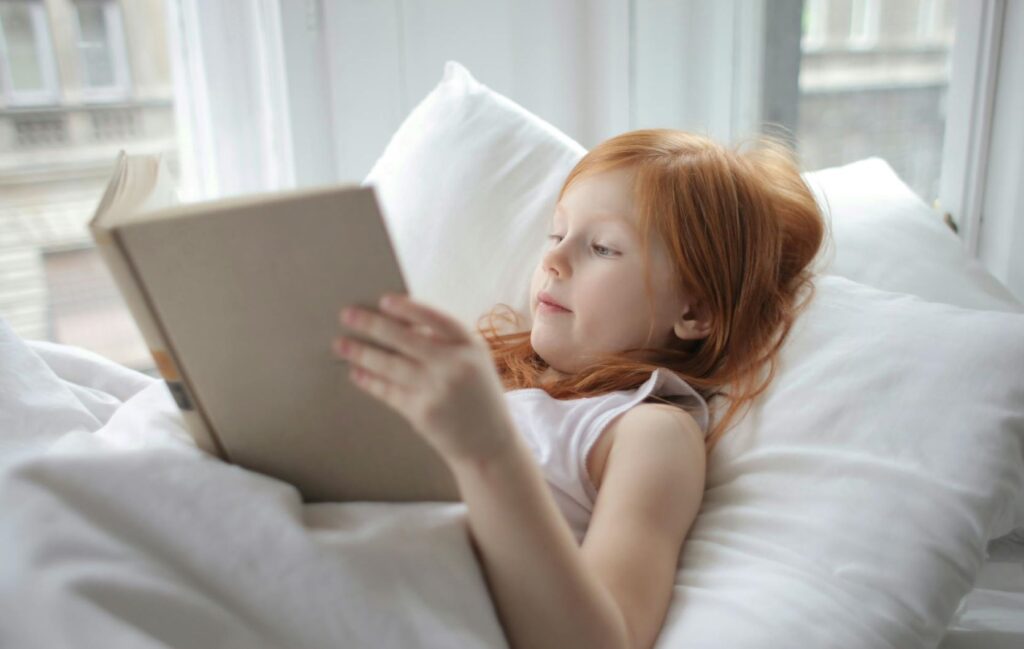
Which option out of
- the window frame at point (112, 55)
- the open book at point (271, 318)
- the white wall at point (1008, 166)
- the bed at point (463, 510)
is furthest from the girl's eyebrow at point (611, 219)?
the window frame at point (112, 55)

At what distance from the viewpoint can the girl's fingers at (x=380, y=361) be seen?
530 mm

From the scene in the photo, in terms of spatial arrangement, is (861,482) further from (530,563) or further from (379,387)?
(379,387)

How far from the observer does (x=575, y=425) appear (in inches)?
32.7

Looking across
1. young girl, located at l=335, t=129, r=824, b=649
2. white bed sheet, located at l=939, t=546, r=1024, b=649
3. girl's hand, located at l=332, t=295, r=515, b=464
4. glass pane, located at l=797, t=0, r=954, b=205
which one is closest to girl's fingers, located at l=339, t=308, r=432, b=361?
girl's hand, located at l=332, t=295, r=515, b=464

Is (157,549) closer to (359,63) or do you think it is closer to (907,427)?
(907,427)

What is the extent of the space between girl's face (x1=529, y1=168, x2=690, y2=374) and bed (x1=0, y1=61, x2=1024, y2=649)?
0.14 meters

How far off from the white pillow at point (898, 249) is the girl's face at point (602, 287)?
0.26 meters

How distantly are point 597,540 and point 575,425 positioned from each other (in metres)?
0.15

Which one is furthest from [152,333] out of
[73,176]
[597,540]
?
[73,176]

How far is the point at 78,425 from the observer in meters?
0.85

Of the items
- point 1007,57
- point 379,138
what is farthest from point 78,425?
point 1007,57

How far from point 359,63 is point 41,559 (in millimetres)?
1301

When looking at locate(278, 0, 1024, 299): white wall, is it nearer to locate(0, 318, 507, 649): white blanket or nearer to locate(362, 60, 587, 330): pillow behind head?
locate(362, 60, 587, 330): pillow behind head

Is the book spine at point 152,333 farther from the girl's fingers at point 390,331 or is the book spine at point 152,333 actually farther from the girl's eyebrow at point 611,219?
the girl's eyebrow at point 611,219
